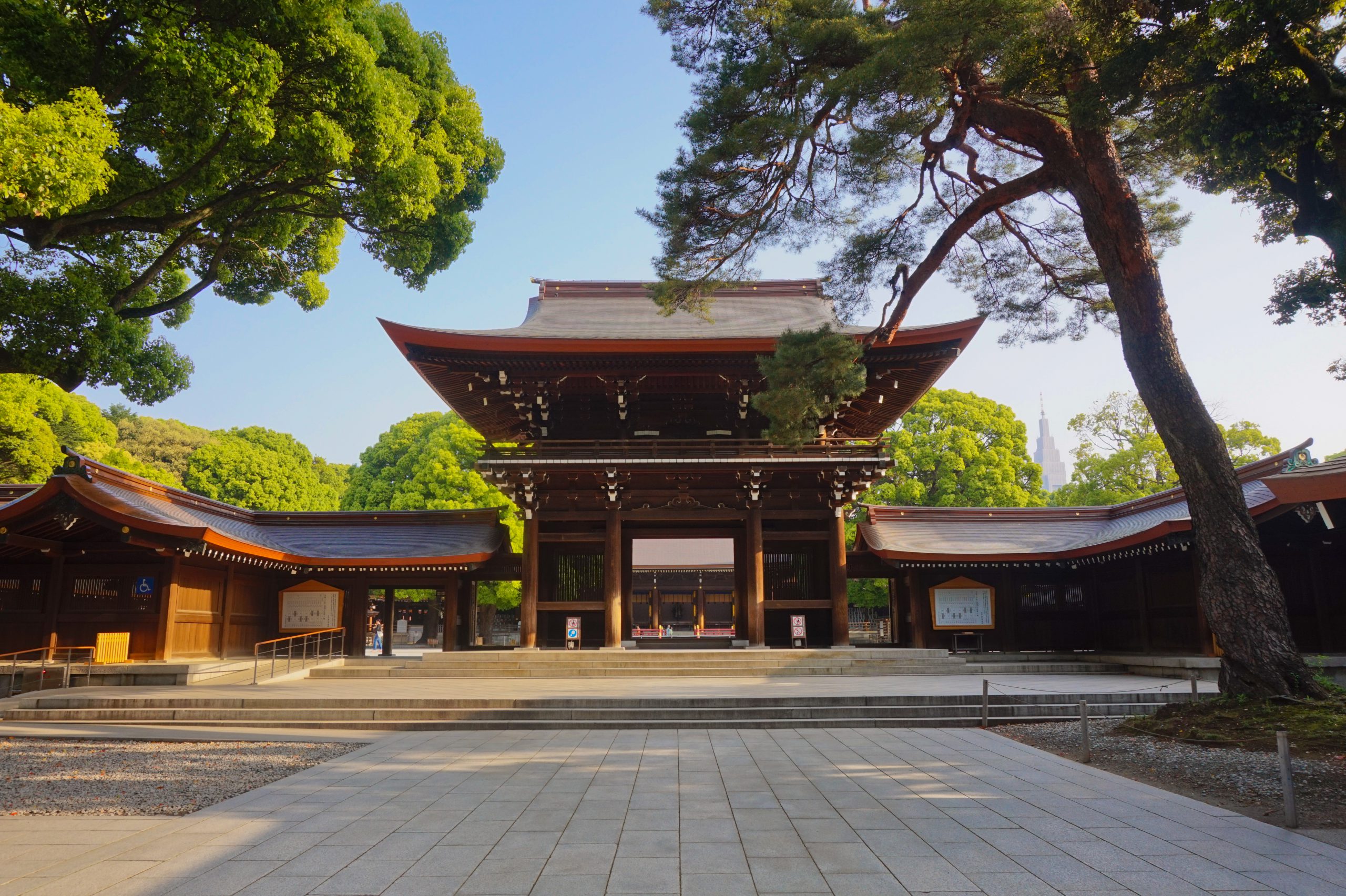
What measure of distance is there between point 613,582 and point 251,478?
28713mm

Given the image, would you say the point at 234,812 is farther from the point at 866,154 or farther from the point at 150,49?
the point at 866,154

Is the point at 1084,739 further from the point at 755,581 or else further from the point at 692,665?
the point at 755,581

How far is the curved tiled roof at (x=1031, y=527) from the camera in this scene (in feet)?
54.5

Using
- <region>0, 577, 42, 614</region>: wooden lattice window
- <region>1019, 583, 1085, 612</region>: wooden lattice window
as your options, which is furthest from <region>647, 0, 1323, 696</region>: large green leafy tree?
<region>0, 577, 42, 614</region>: wooden lattice window

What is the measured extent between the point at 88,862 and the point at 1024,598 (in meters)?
20.3

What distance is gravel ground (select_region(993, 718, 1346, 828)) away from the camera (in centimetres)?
592

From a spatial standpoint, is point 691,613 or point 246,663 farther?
point 691,613

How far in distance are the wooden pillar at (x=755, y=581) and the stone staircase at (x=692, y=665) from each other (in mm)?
916

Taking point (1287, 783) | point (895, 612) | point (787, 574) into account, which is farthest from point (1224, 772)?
point (895, 612)

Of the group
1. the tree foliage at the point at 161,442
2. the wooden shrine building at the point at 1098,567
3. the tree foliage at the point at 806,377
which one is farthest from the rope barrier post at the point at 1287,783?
the tree foliage at the point at 161,442

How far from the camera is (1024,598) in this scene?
20.4m

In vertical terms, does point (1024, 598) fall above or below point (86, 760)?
above

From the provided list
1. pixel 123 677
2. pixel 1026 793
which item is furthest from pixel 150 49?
pixel 123 677

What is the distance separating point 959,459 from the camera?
1244 inches
